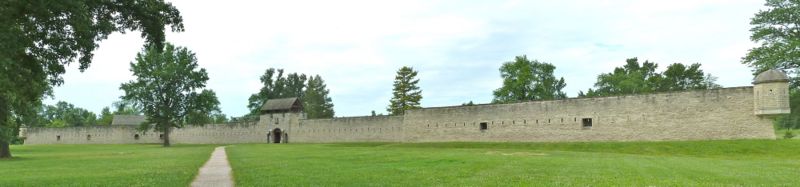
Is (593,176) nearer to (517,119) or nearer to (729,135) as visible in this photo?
(729,135)

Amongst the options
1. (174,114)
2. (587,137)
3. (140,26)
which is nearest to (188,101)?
(174,114)

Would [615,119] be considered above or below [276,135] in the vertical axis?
above

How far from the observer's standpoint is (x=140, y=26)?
43.6ft

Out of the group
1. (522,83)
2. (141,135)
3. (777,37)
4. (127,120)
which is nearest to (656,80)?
(522,83)

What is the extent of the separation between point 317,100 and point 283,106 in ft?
106

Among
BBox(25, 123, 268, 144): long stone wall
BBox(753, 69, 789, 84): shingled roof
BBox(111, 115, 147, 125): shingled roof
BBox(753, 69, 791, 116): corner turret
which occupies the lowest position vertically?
BBox(25, 123, 268, 144): long stone wall

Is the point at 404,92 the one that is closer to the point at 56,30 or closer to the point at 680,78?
the point at 680,78

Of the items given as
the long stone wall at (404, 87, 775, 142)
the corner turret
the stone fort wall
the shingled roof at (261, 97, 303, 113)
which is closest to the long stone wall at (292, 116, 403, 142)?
the stone fort wall

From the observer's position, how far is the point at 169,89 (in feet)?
193

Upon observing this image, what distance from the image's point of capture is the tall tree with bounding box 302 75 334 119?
97938mm

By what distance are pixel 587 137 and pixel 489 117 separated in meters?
8.03

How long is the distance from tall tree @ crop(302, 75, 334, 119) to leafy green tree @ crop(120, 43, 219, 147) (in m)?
36.9

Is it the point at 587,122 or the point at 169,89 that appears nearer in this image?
the point at 587,122

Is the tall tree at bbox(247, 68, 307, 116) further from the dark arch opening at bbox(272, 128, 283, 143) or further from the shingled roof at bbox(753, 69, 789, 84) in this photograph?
the shingled roof at bbox(753, 69, 789, 84)
